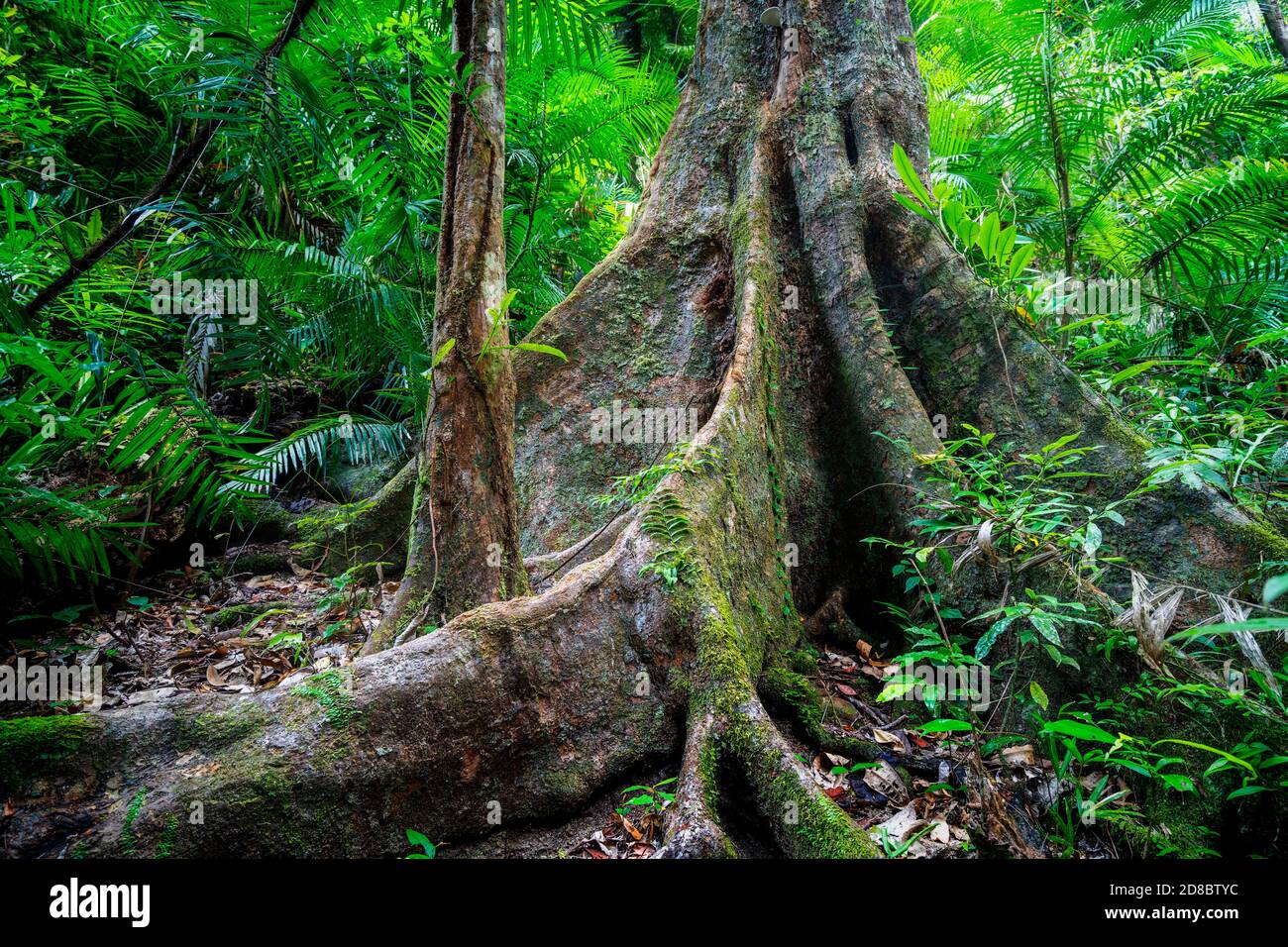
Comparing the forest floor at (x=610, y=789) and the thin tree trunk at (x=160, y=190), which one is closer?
the thin tree trunk at (x=160, y=190)

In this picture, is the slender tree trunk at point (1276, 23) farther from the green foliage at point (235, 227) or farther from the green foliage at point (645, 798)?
the green foliage at point (645, 798)

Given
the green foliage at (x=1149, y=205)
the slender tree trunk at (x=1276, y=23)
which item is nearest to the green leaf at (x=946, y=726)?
the green foliage at (x=1149, y=205)

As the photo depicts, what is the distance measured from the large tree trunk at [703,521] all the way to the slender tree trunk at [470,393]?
0.34 metres

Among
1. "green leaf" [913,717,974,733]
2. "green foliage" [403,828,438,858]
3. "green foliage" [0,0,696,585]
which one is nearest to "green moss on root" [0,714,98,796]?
"green foliage" [0,0,696,585]

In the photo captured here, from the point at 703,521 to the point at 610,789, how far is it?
3.44 ft

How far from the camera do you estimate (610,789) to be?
93.9 inches

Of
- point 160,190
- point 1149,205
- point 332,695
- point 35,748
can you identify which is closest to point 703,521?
point 332,695

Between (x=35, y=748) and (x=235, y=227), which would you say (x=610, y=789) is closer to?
(x=35, y=748)

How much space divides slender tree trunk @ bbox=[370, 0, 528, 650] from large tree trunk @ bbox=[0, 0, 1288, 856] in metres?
A: 0.34

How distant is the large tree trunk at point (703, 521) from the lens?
6.48ft

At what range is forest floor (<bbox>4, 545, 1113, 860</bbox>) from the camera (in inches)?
87.5

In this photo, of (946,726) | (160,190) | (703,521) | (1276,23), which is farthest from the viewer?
(1276,23)
